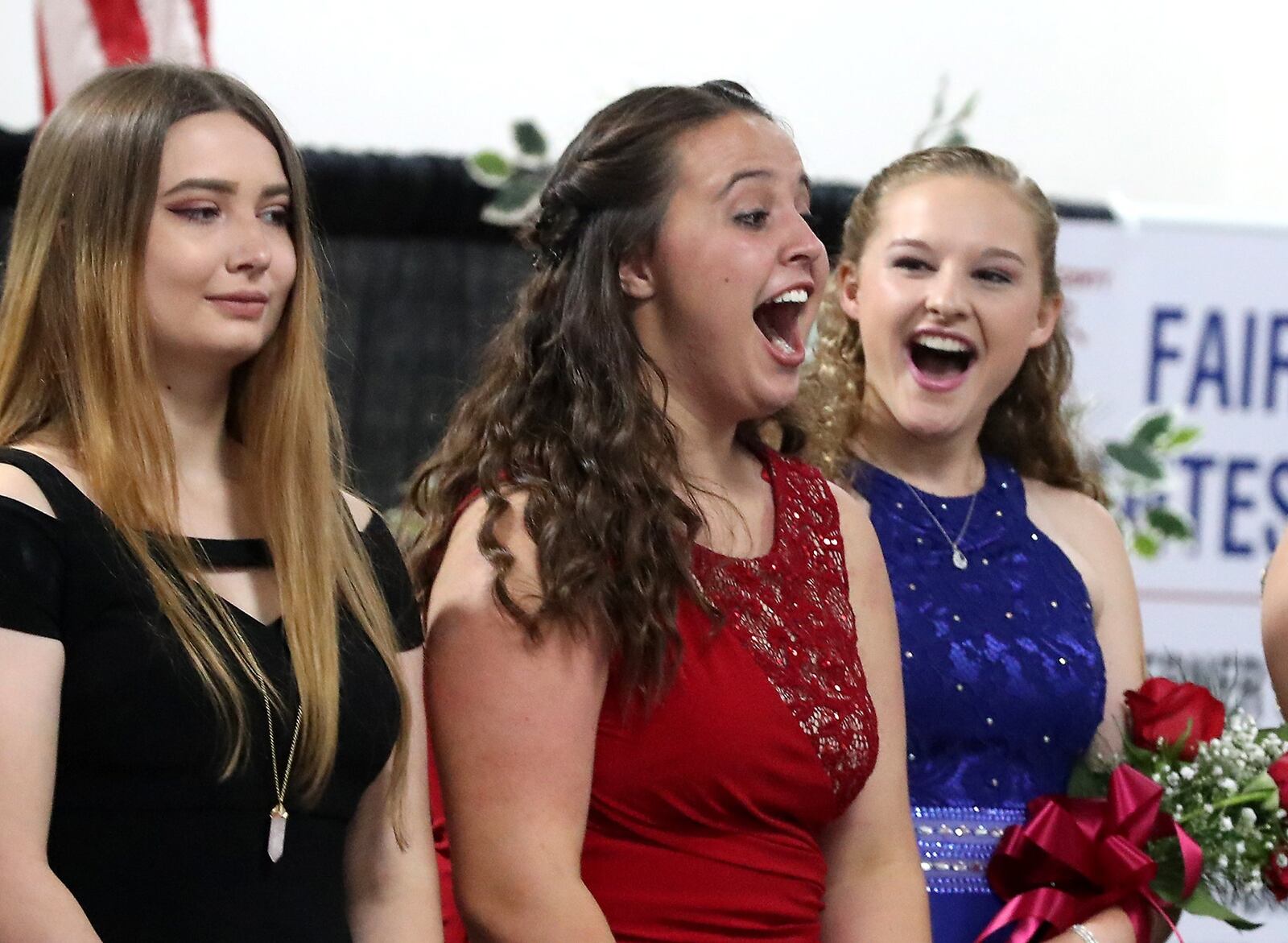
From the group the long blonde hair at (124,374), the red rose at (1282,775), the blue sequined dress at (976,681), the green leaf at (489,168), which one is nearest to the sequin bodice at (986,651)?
the blue sequined dress at (976,681)

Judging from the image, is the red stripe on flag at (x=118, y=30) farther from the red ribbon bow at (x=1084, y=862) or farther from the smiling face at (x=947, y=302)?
the red ribbon bow at (x=1084, y=862)

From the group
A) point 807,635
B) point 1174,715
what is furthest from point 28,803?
point 1174,715

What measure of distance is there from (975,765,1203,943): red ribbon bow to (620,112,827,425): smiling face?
675 millimetres

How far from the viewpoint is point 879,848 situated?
2158 millimetres

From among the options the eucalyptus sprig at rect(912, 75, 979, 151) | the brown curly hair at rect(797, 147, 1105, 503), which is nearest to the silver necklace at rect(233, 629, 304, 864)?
the brown curly hair at rect(797, 147, 1105, 503)

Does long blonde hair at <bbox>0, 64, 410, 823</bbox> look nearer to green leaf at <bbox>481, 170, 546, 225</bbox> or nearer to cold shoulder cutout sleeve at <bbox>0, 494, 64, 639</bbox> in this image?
cold shoulder cutout sleeve at <bbox>0, 494, 64, 639</bbox>

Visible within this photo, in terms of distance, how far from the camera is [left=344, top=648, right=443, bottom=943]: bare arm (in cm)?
190

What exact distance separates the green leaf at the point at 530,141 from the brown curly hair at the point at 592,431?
117cm

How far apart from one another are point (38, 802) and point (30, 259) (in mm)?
507

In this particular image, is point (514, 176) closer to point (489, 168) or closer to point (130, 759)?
point (489, 168)

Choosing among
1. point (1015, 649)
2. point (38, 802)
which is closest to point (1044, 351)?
point (1015, 649)

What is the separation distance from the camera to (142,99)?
1.81 m

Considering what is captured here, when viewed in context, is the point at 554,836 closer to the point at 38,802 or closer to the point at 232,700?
the point at 232,700

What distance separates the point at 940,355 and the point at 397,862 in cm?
118
